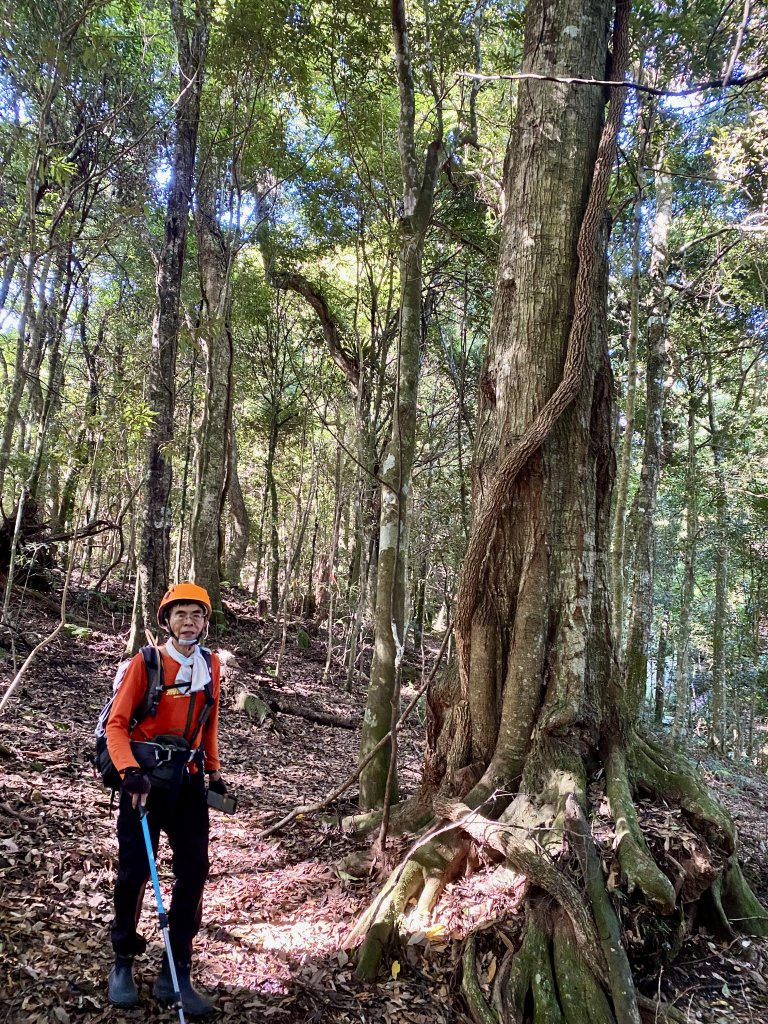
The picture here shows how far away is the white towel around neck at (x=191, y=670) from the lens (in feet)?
10.2

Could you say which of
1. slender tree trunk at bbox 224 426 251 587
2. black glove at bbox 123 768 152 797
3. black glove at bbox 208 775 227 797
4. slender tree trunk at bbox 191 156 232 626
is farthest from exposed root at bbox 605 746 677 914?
slender tree trunk at bbox 224 426 251 587

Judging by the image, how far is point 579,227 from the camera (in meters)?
4.06

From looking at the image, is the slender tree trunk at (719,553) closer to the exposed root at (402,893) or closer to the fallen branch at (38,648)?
the exposed root at (402,893)

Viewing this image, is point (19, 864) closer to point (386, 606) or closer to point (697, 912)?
point (386, 606)

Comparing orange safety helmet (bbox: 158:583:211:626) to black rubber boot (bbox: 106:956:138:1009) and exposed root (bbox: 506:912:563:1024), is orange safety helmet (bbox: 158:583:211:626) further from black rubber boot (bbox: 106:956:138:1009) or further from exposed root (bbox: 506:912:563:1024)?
exposed root (bbox: 506:912:563:1024)

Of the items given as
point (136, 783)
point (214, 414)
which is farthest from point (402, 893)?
point (214, 414)

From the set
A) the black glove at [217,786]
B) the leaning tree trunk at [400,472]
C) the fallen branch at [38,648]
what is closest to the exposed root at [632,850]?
the leaning tree trunk at [400,472]

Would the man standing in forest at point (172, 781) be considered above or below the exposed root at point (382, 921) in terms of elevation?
above

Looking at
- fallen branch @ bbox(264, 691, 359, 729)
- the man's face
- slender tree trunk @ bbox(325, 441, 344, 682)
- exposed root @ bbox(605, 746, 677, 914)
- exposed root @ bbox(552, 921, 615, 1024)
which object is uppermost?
slender tree trunk @ bbox(325, 441, 344, 682)

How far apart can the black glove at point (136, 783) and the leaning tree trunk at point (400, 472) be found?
7.92 feet

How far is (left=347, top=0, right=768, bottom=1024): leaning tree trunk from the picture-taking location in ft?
11.4

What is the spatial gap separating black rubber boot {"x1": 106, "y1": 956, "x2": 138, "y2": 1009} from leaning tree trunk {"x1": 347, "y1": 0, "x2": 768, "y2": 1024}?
1.14m

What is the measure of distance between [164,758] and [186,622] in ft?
2.14

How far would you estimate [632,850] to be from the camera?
3.23 metres
